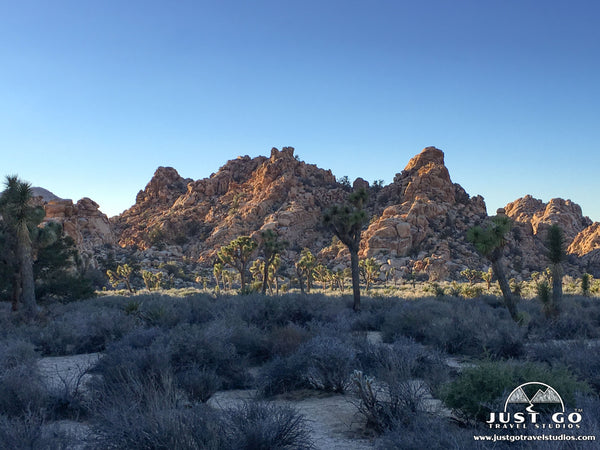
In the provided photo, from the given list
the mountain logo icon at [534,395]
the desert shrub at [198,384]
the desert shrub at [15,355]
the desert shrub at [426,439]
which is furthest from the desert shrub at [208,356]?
the mountain logo icon at [534,395]

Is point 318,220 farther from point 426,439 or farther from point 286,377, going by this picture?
point 426,439

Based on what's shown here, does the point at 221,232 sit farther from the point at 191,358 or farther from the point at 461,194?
the point at 191,358

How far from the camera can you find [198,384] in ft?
24.5

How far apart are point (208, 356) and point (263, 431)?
4593 mm

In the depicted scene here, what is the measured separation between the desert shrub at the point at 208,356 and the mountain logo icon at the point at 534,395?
5.06m

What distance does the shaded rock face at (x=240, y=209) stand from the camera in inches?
3460

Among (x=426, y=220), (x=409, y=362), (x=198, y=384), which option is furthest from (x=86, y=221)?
(x=409, y=362)

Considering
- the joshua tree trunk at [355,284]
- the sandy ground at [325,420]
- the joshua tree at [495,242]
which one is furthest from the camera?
the joshua tree trunk at [355,284]

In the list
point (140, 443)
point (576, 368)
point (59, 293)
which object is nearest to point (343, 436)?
point (140, 443)

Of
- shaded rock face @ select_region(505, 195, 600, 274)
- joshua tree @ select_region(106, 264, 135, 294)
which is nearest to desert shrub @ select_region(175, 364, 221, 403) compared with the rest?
joshua tree @ select_region(106, 264, 135, 294)

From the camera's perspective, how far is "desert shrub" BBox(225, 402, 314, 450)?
4.68 m

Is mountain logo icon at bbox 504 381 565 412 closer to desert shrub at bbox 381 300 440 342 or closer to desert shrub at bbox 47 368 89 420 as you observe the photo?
desert shrub at bbox 47 368 89 420

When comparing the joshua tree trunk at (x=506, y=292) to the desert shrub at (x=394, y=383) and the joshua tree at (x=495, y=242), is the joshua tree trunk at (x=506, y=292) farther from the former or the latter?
the desert shrub at (x=394, y=383)

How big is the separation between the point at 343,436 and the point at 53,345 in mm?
10277
